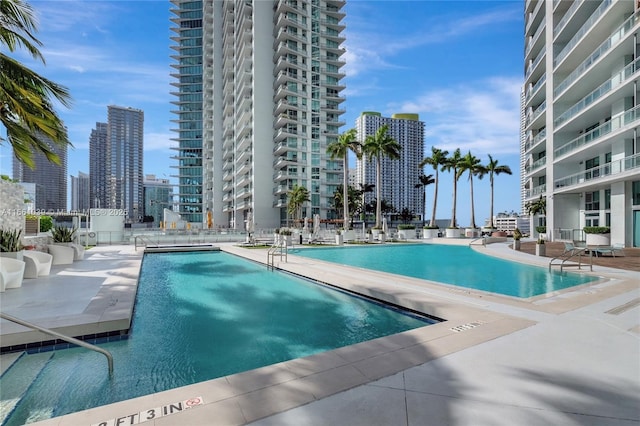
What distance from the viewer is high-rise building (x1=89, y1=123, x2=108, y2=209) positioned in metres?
132

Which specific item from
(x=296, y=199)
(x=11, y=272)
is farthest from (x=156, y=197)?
(x=11, y=272)

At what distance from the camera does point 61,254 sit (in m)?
13.6

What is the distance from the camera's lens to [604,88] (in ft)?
75.7

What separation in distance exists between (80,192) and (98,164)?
13.8m

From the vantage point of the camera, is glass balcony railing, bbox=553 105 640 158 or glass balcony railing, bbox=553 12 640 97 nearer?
glass balcony railing, bbox=553 105 640 158

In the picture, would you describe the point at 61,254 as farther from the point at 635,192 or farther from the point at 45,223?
the point at 635,192

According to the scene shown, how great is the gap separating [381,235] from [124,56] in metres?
24.1

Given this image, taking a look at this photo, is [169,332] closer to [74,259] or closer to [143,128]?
[74,259]

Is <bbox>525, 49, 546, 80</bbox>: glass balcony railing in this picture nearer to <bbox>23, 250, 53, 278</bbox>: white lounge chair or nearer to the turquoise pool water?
the turquoise pool water

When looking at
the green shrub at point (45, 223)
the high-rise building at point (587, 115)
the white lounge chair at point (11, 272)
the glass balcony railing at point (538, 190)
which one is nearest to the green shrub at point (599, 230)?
the high-rise building at point (587, 115)

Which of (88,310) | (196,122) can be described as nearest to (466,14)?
(88,310)

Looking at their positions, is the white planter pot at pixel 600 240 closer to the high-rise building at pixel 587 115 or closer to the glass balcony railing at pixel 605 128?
the high-rise building at pixel 587 115

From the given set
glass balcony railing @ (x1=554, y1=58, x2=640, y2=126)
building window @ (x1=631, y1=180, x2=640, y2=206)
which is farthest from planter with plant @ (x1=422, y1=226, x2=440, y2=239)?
building window @ (x1=631, y1=180, x2=640, y2=206)

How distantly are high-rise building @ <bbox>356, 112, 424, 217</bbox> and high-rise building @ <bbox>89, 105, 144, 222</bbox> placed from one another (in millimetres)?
97088
